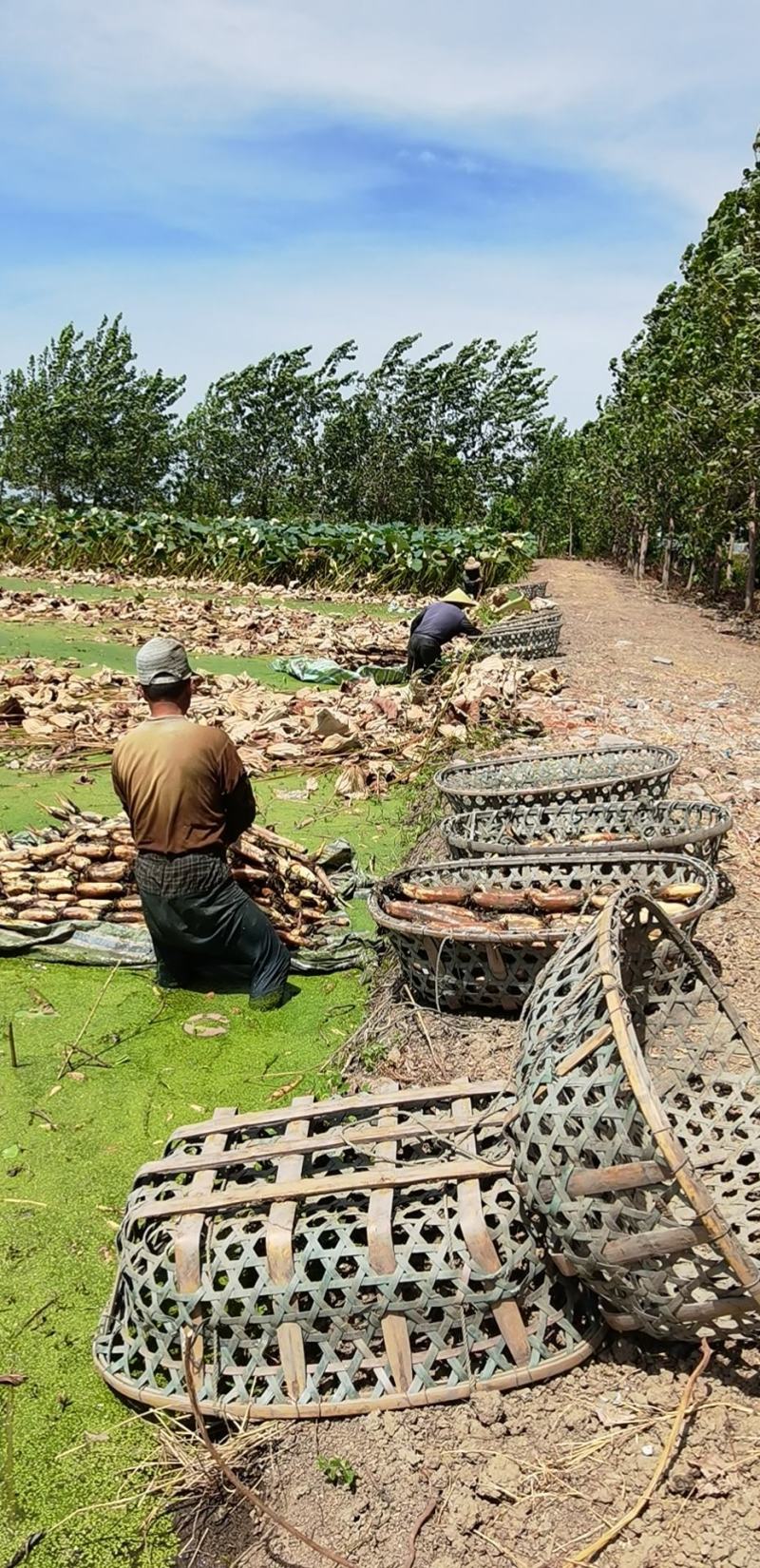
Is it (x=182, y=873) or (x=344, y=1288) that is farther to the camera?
(x=182, y=873)

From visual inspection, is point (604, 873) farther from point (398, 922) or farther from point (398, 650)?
point (398, 650)

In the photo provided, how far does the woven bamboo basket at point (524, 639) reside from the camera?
10172mm

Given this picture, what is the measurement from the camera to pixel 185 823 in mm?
3977

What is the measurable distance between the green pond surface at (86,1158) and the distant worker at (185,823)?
26 cm

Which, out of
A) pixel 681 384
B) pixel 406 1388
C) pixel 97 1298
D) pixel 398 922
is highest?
pixel 681 384

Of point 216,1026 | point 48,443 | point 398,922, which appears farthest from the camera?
point 48,443

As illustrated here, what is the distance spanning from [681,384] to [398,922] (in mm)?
17345

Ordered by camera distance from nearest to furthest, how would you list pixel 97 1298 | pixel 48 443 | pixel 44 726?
pixel 97 1298
pixel 44 726
pixel 48 443

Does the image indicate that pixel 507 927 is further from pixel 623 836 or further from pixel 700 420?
pixel 700 420

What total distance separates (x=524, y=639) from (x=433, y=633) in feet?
4.67

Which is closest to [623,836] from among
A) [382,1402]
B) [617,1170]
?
[617,1170]

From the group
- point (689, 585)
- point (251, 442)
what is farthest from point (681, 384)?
point (251, 442)

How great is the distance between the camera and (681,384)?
60.1 feet

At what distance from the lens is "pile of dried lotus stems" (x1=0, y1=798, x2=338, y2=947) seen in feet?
15.2
